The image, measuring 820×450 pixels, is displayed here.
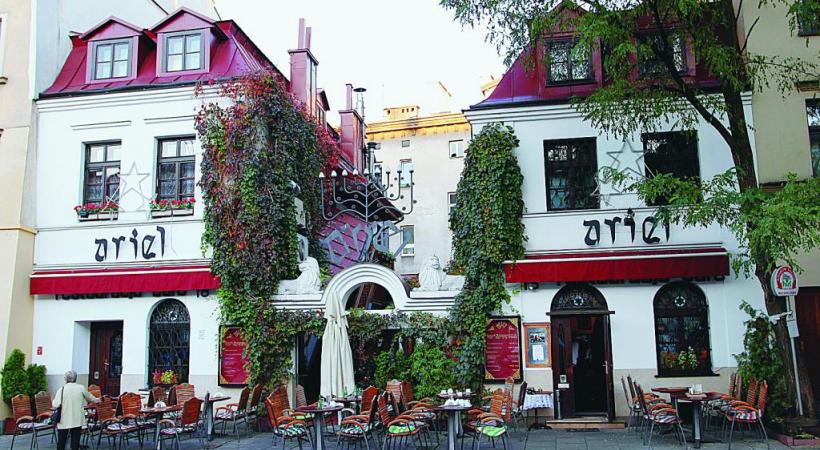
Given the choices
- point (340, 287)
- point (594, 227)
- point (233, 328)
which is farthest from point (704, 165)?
point (233, 328)

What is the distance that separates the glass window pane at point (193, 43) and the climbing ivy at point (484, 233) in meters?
7.06

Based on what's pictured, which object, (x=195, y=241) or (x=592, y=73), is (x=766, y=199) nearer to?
(x=592, y=73)

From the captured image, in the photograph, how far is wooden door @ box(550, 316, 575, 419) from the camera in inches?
558

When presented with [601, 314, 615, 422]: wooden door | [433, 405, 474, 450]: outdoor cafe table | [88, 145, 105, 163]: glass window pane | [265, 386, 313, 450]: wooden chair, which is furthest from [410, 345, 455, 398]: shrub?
[88, 145, 105, 163]: glass window pane

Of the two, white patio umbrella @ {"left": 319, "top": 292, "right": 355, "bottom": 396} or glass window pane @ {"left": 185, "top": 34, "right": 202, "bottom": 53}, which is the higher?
glass window pane @ {"left": 185, "top": 34, "right": 202, "bottom": 53}

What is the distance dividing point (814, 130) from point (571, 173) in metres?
5.01

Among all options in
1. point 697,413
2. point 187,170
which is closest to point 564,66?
point 697,413

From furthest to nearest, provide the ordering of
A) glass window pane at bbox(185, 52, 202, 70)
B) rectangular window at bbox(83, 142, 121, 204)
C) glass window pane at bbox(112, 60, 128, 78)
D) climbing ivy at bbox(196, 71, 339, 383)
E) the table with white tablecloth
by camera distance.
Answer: glass window pane at bbox(112, 60, 128, 78) → glass window pane at bbox(185, 52, 202, 70) → rectangular window at bbox(83, 142, 121, 204) → climbing ivy at bbox(196, 71, 339, 383) → the table with white tablecloth

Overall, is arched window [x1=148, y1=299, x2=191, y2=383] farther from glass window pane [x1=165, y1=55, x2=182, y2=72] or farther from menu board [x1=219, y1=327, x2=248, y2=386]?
glass window pane [x1=165, y1=55, x2=182, y2=72]

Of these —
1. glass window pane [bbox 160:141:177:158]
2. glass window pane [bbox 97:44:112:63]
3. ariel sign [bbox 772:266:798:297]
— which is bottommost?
ariel sign [bbox 772:266:798:297]

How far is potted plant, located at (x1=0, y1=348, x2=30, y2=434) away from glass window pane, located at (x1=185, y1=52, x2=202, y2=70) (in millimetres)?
7439

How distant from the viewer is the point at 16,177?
16.2m

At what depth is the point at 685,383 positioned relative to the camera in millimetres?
13914

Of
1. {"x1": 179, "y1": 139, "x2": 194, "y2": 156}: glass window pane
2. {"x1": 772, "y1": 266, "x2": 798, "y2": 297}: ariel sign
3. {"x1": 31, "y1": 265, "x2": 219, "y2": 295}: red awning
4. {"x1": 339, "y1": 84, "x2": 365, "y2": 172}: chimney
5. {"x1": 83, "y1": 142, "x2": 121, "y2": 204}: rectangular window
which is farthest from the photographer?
{"x1": 339, "y1": 84, "x2": 365, "y2": 172}: chimney
